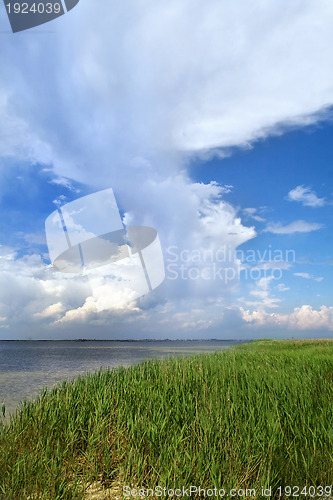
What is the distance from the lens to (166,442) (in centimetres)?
418

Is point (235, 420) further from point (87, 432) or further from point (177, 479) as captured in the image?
point (87, 432)

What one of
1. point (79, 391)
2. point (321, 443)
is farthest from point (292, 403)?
point (79, 391)

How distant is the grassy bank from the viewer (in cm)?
373

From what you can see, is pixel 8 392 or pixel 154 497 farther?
pixel 8 392

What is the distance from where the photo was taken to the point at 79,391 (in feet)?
21.3

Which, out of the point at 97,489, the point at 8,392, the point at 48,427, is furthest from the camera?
the point at 8,392

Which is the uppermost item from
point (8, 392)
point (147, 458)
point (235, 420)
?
point (235, 420)

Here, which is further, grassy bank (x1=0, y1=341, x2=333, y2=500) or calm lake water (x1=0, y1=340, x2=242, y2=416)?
calm lake water (x1=0, y1=340, x2=242, y2=416)

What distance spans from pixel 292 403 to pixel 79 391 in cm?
367

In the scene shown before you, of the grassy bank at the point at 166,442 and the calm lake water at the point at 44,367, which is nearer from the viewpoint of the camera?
the grassy bank at the point at 166,442

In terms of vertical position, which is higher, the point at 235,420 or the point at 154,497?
the point at 235,420

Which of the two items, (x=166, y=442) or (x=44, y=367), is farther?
(x=44, y=367)

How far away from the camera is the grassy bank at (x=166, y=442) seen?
147 inches

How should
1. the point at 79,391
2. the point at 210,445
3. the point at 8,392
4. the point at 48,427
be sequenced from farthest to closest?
the point at 8,392 < the point at 79,391 < the point at 48,427 < the point at 210,445
